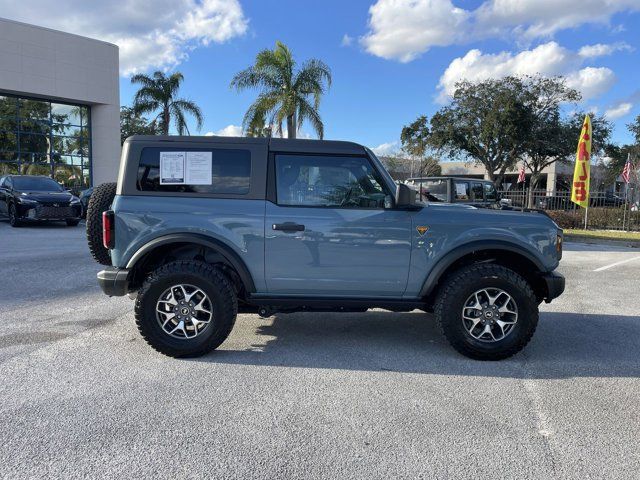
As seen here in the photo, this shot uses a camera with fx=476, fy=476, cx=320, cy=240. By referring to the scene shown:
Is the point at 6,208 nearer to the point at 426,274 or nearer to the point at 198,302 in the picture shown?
the point at 198,302

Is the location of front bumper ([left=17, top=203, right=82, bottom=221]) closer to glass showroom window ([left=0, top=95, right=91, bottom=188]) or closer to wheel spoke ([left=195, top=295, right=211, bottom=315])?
glass showroom window ([left=0, top=95, right=91, bottom=188])

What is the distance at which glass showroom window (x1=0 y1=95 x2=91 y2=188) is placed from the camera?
21.6 meters

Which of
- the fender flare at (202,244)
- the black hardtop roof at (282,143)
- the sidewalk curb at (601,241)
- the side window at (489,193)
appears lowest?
the sidewalk curb at (601,241)

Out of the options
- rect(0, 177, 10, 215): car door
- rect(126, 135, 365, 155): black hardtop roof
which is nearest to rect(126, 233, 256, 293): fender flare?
rect(126, 135, 365, 155): black hardtop roof

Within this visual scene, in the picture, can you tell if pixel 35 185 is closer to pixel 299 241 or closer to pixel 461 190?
pixel 461 190

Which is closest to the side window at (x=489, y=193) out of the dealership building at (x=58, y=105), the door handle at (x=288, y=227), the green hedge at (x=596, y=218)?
the green hedge at (x=596, y=218)

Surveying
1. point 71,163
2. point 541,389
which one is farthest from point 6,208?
point 541,389

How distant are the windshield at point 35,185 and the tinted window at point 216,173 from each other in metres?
12.8

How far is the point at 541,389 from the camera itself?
3.67 meters

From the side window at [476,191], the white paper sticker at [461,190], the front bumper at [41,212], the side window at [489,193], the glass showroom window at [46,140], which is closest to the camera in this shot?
the white paper sticker at [461,190]

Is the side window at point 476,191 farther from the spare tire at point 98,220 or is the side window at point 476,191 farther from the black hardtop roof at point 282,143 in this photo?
the spare tire at point 98,220

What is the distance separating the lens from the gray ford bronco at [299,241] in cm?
416

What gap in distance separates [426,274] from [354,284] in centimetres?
65

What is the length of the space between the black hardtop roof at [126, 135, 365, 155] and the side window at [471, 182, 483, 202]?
8536mm
